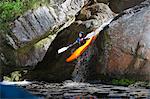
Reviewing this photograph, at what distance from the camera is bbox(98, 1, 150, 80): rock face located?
6586 mm

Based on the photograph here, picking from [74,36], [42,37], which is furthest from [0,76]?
[74,36]

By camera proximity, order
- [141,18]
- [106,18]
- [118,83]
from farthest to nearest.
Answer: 1. [106,18]
2. [141,18]
3. [118,83]

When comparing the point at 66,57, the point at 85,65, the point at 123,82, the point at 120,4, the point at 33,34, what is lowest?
the point at 123,82

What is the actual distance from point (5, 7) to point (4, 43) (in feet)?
2.96

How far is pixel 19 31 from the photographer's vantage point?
7.52m

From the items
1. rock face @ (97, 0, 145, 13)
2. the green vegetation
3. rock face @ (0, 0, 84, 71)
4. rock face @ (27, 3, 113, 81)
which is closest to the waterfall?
rock face @ (27, 3, 113, 81)

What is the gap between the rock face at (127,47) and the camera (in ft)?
21.6

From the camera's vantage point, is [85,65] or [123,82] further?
[85,65]

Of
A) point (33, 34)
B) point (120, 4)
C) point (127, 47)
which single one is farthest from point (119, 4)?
point (33, 34)

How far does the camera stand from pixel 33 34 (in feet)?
24.9

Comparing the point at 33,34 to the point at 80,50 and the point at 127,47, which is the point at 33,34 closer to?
the point at 80,50

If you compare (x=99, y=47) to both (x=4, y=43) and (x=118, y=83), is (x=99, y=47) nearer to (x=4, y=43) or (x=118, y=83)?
(x=118, y=83)

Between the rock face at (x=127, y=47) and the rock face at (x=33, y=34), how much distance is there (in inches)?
51.1

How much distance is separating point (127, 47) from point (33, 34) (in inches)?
90.7
